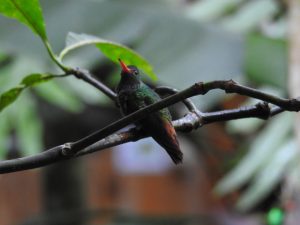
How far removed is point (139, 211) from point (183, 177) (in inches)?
10.2

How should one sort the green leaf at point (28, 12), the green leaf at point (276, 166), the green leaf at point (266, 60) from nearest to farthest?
the green leaf at point (28, 12) < the green leaf at point (266, 60) < the green leaf at point (276, 166)

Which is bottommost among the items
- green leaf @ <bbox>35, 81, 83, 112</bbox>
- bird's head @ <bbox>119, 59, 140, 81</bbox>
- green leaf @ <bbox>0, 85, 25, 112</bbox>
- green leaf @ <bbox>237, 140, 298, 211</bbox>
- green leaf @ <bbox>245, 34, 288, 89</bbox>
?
green leaf @ <bbox>237, 140, 298, 211</bbox>

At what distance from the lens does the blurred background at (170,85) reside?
143cm

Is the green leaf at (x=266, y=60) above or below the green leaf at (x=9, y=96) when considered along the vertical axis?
below

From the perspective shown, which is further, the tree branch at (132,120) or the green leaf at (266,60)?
the green leaf at (266,60)

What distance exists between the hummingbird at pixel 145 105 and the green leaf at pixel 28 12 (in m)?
0.06

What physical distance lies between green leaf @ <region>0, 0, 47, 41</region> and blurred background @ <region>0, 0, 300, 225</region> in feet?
1.97

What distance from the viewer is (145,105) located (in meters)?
0.49

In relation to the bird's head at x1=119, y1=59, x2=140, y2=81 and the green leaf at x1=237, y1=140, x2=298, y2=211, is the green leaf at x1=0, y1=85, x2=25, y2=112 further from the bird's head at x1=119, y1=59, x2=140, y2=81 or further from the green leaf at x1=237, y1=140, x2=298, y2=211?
the green leaf at x1=237, y1=140, x2=298, y2=211

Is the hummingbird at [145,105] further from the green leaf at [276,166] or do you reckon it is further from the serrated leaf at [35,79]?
the green leaf at [276,166]

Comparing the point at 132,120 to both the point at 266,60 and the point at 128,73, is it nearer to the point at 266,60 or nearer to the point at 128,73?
the point at 128,73

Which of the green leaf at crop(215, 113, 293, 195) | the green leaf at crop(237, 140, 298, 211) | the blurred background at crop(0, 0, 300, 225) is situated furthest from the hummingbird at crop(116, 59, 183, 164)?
the green leaf at crop(215, 113, 293, 195)

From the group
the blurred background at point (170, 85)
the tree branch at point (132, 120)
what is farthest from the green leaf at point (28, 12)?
the blurred background at point (170, 85)

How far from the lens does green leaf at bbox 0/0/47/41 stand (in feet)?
1.66
